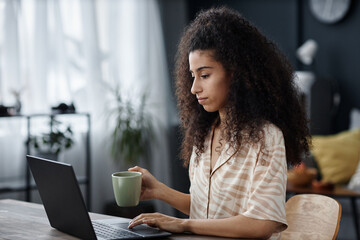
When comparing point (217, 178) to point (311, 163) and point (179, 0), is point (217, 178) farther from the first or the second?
point (179, 0)

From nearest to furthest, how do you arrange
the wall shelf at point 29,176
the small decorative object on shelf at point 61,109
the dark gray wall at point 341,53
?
the wall shelf at point 29,176 → the small decorative object on shelf at point 61,109 → the dark gray wall at point 341,53

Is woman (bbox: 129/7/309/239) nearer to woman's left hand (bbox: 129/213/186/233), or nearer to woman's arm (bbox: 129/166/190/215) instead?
woman's left hand (bbox: 129/213/186/233)

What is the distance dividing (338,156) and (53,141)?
214 cm

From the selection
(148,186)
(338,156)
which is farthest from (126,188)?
(338,156)

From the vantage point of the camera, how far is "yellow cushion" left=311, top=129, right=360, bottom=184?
4.07 meters

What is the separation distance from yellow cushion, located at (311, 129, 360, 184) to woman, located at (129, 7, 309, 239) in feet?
8.41

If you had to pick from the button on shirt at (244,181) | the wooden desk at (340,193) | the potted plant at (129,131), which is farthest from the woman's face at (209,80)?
the potted plant at (129,131)

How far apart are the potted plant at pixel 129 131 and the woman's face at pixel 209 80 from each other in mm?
2782

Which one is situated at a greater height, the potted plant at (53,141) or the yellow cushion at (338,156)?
the potted plant at (53,141)

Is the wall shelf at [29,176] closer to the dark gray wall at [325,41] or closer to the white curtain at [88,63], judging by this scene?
the white curtain at [88,63]

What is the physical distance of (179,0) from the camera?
Answer: 508 cm

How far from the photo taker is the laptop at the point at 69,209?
127 cm

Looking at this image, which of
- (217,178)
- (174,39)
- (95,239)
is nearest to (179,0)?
(174,39)

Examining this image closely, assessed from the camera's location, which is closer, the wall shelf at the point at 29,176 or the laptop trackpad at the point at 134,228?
the laptop trackpad at the point at 134,228
